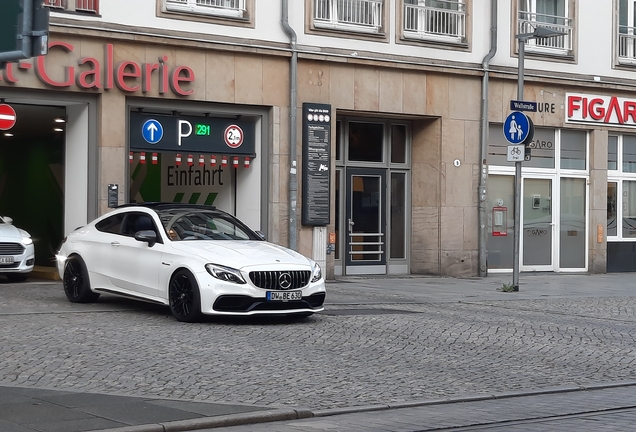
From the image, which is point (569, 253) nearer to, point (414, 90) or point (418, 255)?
point (418, 255)

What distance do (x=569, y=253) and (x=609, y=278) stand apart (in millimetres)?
1424

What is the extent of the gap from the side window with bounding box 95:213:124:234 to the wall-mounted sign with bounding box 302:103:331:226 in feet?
22.9

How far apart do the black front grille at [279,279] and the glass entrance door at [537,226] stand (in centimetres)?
1289

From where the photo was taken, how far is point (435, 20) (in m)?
23.5

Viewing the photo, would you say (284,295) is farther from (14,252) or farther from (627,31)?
(627,31)

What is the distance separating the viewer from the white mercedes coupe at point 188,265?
12867 mm

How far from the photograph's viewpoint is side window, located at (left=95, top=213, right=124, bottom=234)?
48.2 ft

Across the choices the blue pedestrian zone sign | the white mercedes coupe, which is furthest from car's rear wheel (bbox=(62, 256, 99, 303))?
the blue pedestrian zone sign

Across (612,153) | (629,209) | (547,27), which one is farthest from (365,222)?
(629,209)

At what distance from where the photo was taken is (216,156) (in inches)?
824

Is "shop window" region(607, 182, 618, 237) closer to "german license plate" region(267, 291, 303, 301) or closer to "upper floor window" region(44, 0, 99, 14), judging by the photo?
"upper floor window" region(44, 0, 99, 14)

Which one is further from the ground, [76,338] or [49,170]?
[49,170]

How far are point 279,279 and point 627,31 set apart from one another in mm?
16990

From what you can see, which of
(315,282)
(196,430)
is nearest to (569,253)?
(315,282)
